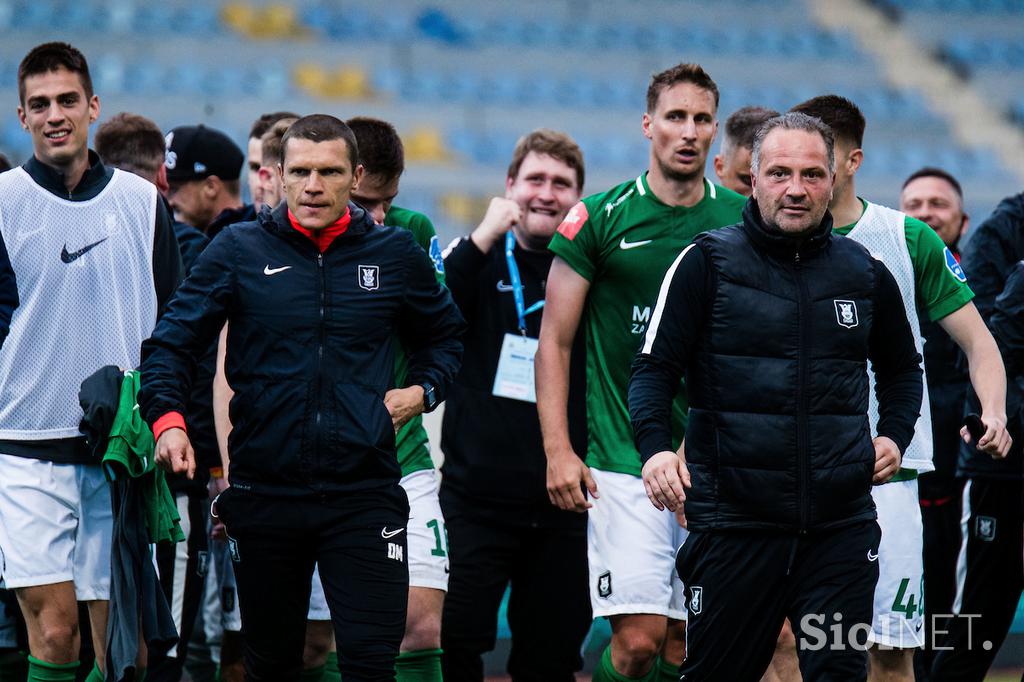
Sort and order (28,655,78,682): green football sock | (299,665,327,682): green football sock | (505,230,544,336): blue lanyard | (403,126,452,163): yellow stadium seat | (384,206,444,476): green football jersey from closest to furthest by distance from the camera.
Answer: (28,655,78,682): green football sock → (384,206,444,476): green football jersey → (299,665,327,682): green football sock → (505,230,544,336): blue lanyard → (403,126,452,163): yellow stadium seat

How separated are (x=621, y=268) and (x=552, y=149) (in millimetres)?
1029

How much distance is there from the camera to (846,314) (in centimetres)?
431

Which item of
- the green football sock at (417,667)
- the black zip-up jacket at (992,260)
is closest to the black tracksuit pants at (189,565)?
the green football sock at (417,667)

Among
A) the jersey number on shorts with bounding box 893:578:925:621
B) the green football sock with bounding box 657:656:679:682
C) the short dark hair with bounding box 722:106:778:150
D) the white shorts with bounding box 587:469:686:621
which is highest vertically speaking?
the short dark hair with bounding box 722:106:778:150

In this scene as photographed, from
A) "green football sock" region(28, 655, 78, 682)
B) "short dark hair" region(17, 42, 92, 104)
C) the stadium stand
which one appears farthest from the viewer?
the stadium stand

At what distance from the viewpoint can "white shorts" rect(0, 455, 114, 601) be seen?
15.9ft

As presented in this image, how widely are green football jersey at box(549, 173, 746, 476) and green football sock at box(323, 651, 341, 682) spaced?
4.30ft

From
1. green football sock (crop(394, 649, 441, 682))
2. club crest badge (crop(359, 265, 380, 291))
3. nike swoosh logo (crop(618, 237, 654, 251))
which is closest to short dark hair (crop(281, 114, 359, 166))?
club crest badge (crop(359, 265, 380, 291))

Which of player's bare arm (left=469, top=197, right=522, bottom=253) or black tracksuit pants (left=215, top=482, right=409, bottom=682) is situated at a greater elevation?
player's bare arm (left=469, top=197, right=522, bottom=253)

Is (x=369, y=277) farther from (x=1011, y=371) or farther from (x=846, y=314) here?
(x=1011, y=371)

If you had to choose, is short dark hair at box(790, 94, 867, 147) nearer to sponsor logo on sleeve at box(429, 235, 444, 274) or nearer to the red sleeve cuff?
sponsor logo on sleeve at box(429, 235, 444, 274)

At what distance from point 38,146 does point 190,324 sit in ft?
3.38

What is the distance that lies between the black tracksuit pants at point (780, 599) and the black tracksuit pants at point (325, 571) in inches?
36.9

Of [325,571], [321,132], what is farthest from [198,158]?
[325,571]
